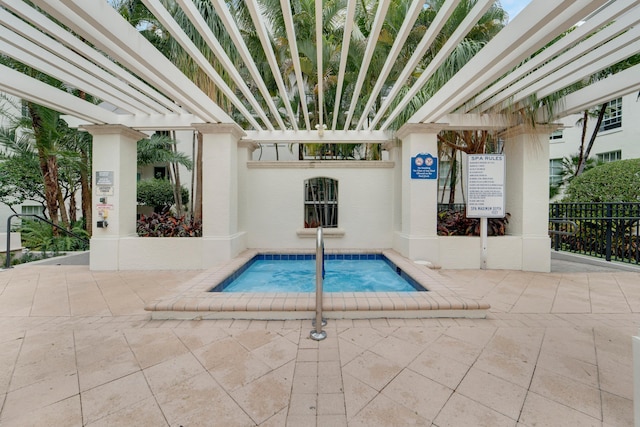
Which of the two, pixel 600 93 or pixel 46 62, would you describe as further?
pixel 600 93

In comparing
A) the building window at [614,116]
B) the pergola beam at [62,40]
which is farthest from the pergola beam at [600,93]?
the building window at [614,116]

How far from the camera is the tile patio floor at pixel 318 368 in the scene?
1.68 metres

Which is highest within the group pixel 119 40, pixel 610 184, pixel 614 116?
pixel 614 116

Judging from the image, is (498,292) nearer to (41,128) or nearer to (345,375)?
(345,375)

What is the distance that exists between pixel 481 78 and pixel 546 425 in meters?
3.80

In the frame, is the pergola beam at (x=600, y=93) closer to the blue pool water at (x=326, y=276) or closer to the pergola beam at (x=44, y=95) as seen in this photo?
the blue pool water at (x=326, y=276)

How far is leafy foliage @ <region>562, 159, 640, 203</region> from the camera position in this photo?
19.6 feet

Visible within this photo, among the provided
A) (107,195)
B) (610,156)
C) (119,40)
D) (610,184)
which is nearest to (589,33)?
(119,40)

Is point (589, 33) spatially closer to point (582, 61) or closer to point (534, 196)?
point (582, 61)

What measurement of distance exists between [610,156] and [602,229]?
32.1 feet

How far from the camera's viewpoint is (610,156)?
472 inches

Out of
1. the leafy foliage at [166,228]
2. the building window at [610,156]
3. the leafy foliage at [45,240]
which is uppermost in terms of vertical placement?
the building window at [610,156]

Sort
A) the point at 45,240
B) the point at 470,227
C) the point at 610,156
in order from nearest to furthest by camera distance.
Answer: the point at 470,227 → the point at 45,240 → the point at 610,156

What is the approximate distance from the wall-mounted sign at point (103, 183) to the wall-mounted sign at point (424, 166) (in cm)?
597
